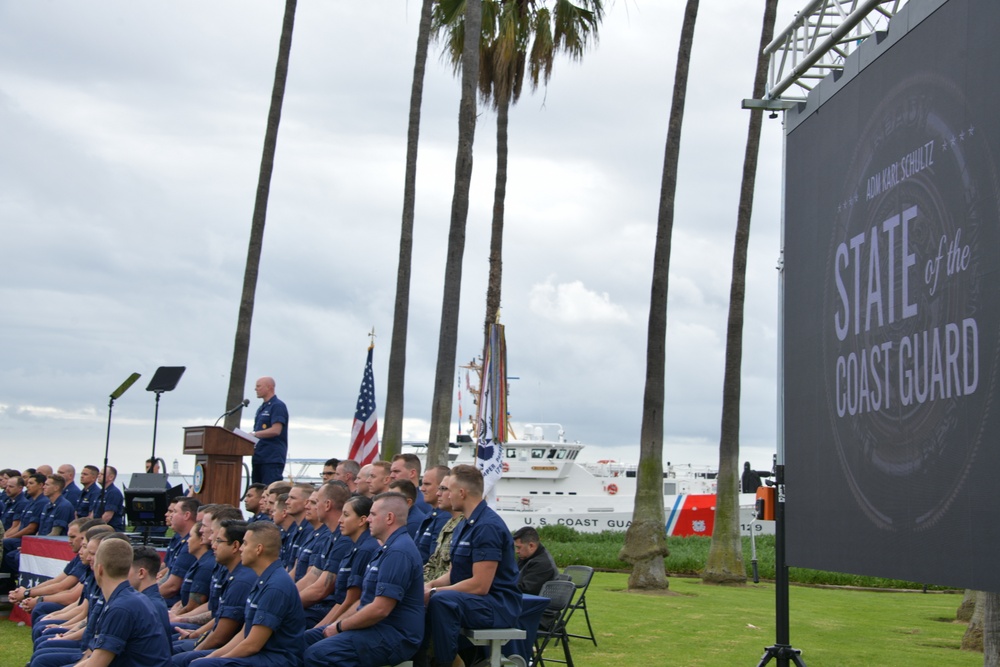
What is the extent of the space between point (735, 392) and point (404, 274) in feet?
19.8

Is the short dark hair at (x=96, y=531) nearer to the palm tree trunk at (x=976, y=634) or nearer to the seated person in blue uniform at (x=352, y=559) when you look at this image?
the seated person in blue uniform at (x=352, y=559)

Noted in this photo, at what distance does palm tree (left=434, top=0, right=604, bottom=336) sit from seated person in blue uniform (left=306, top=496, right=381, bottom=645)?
13.4 m

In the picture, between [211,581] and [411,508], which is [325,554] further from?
[211,581]

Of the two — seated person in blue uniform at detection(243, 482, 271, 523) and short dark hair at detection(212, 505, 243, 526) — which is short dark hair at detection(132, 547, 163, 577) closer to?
short dark hair at detection(212, 505, 243, 526)

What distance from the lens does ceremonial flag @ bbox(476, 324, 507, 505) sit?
15.6 m

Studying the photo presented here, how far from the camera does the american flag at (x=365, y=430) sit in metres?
16.3

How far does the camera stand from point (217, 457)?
453 inches

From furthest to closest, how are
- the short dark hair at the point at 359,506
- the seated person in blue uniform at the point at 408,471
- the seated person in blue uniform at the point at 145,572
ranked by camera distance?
the seated person in blue uniform at the point at 408,471 → the short dark hair at the point at 359,506 → the seated person in blue uniform at the point at 145,572

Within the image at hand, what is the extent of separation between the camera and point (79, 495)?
14938mm

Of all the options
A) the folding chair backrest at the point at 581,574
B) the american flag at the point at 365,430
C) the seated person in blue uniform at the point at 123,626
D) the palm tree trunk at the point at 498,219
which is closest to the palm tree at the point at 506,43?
the palm tree trunk at the point at 498,219

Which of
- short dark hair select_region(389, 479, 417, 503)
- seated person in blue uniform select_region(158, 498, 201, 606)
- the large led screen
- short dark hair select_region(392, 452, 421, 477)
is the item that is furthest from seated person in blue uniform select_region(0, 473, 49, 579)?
the large led screen

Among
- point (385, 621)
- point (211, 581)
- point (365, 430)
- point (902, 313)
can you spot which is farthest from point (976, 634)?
point (365, 430)

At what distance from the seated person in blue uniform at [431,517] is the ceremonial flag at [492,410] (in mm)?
6494

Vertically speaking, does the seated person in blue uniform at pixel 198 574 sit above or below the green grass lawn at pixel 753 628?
above
